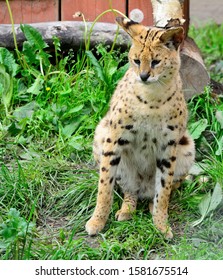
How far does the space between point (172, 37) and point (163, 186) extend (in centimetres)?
100

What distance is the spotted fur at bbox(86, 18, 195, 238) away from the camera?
511cm

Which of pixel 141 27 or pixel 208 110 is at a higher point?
pixel 141 27

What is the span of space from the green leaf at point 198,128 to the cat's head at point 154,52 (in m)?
1.19

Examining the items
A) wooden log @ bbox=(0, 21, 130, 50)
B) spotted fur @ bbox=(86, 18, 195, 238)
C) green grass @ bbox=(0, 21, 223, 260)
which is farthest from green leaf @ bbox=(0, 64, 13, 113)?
spotted fur @ bbox=(86, 18, 195, 238)

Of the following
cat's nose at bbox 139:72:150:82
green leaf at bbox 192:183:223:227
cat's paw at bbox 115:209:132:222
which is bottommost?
cat's paw at bbox 115:209:132:222

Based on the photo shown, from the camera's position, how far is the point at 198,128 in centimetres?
639

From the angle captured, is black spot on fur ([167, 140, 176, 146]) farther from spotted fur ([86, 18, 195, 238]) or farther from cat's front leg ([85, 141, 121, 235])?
cat's front leg ([85, 141, 121, 235])

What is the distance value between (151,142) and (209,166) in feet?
2.74

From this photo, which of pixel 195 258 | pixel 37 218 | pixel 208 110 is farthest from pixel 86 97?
pixel 195 258

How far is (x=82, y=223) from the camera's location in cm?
552

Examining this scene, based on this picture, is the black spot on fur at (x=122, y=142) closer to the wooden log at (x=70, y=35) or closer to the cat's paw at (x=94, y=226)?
the cat's paw at (x=94, y=226)

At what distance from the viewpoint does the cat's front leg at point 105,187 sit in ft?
17.7
